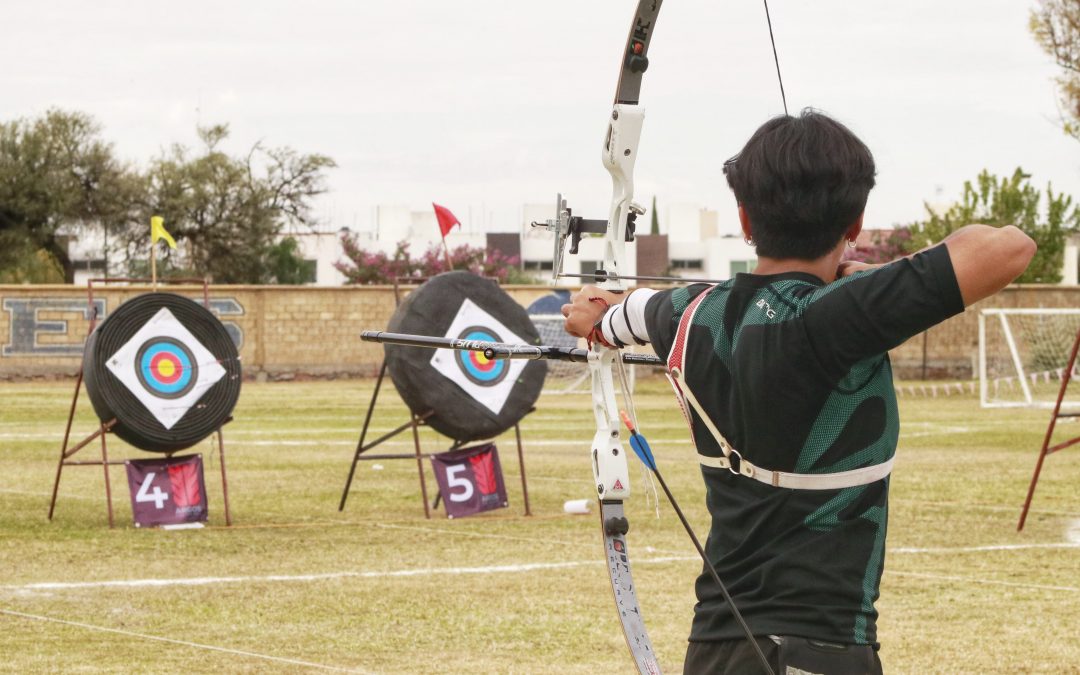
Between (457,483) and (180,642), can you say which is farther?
(457,483)

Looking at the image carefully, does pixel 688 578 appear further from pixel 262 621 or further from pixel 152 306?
pixel 152 306

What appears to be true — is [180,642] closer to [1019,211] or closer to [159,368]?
[159,368]

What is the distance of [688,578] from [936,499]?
4.35m

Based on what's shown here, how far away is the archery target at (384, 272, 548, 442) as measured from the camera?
412 inches

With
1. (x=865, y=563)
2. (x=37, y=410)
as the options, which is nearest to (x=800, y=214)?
(x=865, y=563)

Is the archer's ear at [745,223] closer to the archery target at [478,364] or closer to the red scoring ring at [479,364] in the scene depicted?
the archery target at [478,364]

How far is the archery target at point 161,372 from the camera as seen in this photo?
9867 mm

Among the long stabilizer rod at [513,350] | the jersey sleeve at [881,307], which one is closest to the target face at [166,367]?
the long stabilizer rod at [513,350]

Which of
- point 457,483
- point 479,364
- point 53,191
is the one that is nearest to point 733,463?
point 457,483

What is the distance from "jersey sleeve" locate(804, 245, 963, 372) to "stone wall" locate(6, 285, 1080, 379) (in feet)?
101

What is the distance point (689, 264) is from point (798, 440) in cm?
8757

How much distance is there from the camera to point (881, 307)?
244 cm

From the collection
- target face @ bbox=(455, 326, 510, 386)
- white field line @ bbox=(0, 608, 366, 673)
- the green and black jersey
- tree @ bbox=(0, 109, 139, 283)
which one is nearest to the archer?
the green and black jersey

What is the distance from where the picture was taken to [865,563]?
2631 millimetres
